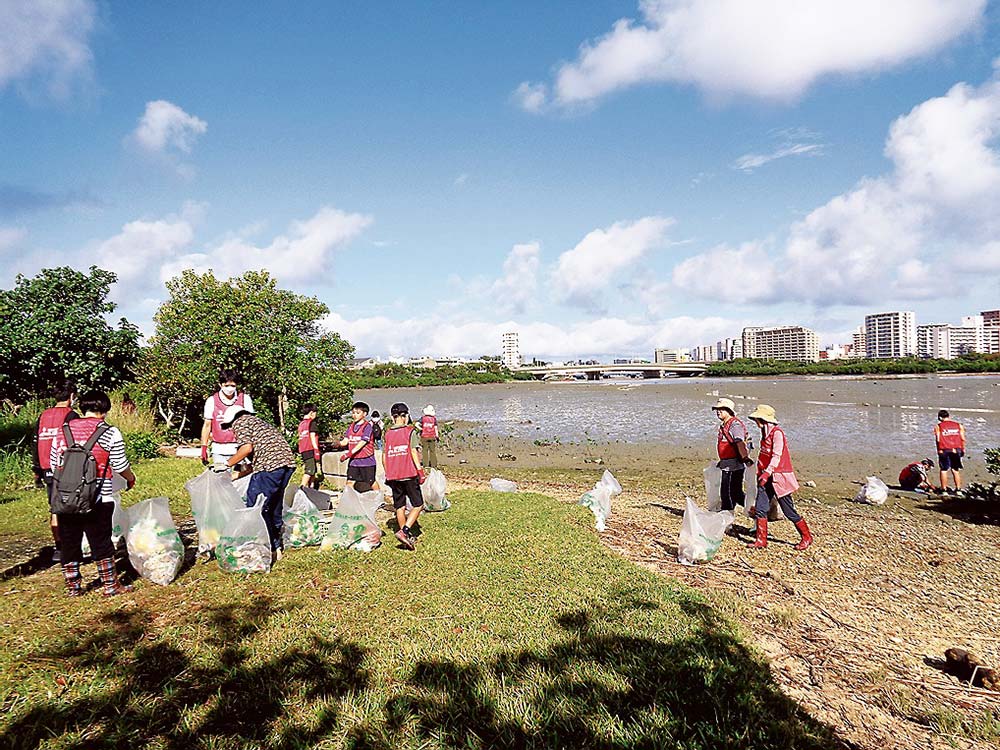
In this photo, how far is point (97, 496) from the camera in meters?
4.82

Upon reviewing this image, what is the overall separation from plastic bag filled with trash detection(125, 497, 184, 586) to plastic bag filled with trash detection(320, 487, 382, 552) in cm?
158

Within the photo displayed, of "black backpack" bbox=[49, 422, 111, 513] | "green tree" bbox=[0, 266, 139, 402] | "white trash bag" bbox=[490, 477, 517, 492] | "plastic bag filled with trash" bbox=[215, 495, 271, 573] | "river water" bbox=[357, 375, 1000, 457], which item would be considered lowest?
"river water" bbox=[357, 375, 1000, 457]

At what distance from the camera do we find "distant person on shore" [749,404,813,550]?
7.45m

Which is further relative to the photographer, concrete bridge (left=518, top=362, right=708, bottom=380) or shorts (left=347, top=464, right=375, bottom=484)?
concrete bridge (left=518, top=362, right=708, bottom=380)

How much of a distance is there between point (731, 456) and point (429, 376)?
8739 cm

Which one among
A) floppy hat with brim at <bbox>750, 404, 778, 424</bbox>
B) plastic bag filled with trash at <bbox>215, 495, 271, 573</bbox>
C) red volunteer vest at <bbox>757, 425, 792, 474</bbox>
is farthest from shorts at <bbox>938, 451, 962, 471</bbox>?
plastic bag filled with trash at <bbox>215, 495, 271, 573</bbox>

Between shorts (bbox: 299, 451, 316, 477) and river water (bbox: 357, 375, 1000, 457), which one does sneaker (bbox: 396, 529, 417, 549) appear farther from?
river water (bbox: 357, 375, 1000, 457)

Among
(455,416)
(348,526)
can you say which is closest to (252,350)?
(348,526)

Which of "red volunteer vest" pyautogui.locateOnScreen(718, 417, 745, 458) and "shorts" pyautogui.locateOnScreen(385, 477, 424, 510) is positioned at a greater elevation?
"red volunteer vest" pyautogui.locateOnScreen(718, 417, 745, 458)

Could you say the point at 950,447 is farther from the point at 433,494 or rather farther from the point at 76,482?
the point at 76,482

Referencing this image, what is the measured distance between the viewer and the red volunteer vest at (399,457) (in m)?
6.99

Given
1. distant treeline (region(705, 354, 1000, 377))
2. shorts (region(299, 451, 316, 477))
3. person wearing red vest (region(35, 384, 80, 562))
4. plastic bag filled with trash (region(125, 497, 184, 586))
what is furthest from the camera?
distant treeline (region(705, 354, 1000, 377))

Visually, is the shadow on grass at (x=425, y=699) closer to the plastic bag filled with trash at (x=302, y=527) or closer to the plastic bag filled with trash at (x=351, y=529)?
A: the plastic bag filled with trash at (x=351, y=529)

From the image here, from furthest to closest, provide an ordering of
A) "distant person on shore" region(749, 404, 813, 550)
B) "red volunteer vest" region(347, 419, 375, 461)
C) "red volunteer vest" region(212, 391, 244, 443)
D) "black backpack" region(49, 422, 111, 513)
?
"red volunteer vest" region(347, 419, 375, 461) → "distant person on shore" region(749, 404, 813, 550) → "red volunteer vest" region(212, 391, 244, 443) → "black backpack" region(49, 422, 111, 513)
